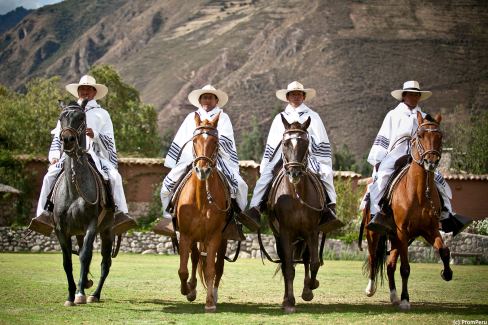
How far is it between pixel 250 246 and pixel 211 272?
21.9 m

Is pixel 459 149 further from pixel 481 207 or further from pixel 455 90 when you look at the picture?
pixel 455 90

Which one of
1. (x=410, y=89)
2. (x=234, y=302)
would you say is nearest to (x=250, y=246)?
(x=410, y=89)

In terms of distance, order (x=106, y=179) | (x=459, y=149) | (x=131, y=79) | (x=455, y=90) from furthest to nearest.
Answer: (x=131, y=79), (x=455, y=90), (x=459, y=149), (x=106, y=179)

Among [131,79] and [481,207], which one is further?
[131,79]

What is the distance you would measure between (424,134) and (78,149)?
5848mm

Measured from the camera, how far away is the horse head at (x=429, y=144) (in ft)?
43.8

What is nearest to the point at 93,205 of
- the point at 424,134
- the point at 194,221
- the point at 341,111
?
the point at 194,221

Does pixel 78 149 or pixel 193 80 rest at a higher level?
pixel 193 80

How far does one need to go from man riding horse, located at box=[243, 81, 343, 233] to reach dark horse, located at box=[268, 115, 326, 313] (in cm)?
34

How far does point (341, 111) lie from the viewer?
112438 millimetres

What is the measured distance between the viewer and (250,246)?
34656 mm

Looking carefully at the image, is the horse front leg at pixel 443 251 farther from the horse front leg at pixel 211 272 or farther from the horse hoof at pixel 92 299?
the horse hoof at pixel 92 299

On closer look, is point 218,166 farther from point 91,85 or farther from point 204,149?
point 91,85

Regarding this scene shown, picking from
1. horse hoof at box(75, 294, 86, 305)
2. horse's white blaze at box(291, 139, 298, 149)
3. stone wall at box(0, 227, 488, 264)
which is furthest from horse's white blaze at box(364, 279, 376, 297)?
stone wall at box(0, 227, 488, 264)
